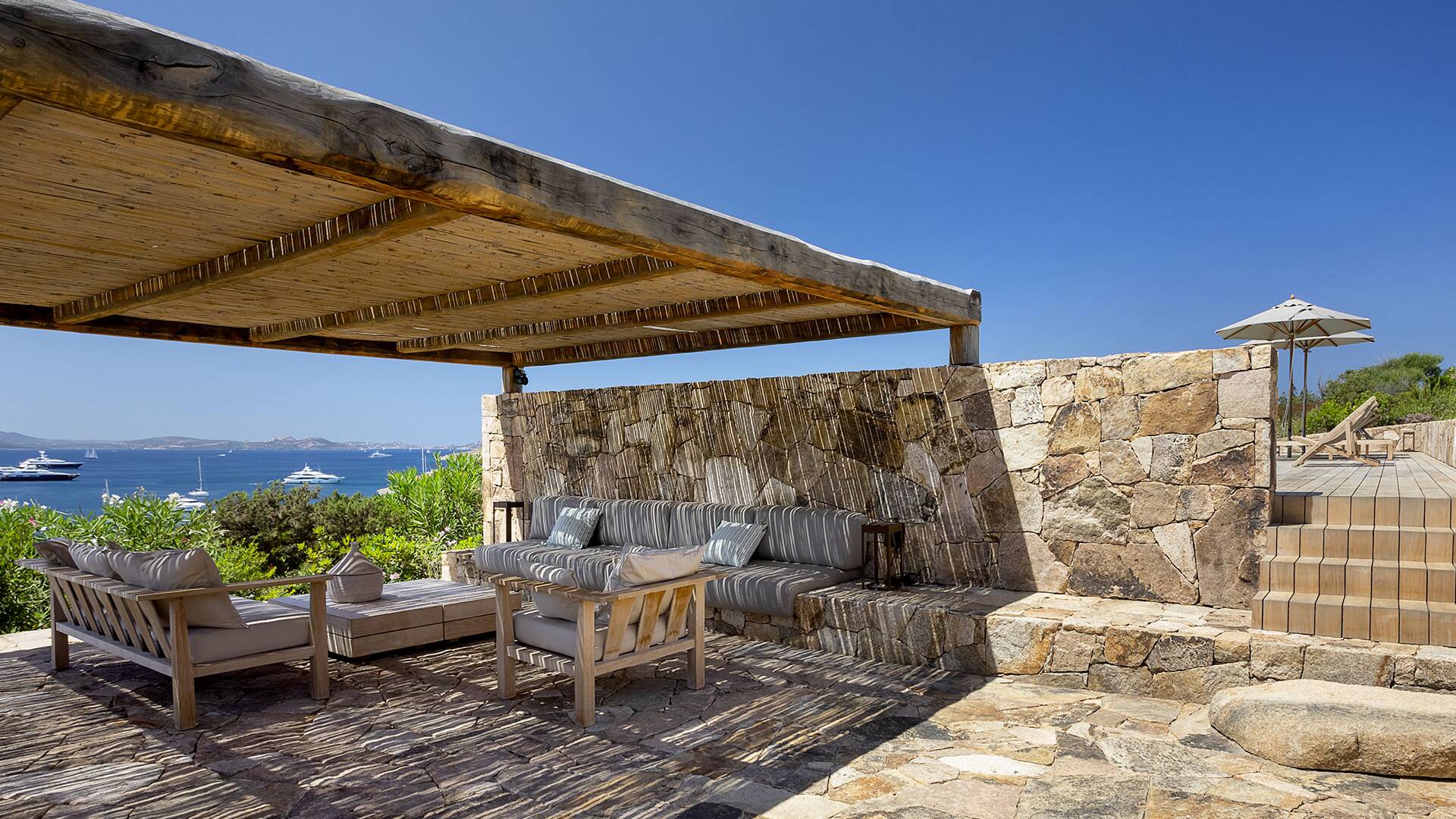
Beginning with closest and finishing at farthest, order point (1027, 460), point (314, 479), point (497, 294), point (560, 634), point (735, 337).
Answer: point (560, 634), point (497, 294), point (1027, 460), point (735, 337), point (314, 479)

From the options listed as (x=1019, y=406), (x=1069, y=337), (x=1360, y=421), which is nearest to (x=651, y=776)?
(x=1019, y=406)

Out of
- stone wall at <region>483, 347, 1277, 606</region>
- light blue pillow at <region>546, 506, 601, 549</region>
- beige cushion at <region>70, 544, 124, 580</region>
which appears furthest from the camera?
light blue pillow at <region>546, 506, 601, 549</region>

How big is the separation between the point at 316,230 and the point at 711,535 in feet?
13.8

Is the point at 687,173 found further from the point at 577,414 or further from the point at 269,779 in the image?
the point at 269,779

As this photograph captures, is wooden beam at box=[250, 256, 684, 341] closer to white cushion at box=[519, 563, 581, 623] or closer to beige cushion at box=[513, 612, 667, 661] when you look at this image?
white cushion at box=[519, 563, 581, 623]

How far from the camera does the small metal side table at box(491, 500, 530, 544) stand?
8.98m

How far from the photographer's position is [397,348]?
795 centimetres

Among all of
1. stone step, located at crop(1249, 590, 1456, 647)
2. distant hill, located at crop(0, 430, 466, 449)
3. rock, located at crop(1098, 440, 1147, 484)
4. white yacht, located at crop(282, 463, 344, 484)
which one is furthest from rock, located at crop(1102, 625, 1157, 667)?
distant hill, located at crop(0, 430, 466, 449)

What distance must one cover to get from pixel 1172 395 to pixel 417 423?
80.4 metres

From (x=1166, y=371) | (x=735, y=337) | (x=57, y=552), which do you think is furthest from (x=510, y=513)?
(x=1166, y=371)

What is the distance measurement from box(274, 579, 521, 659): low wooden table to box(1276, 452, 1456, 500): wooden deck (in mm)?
5146

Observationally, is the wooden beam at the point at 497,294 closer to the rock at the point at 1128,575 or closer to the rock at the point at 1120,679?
the rock at the point at 1120,679

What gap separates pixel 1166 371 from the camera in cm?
517

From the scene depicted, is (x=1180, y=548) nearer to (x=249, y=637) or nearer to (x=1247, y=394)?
(x=1247, y=394)
